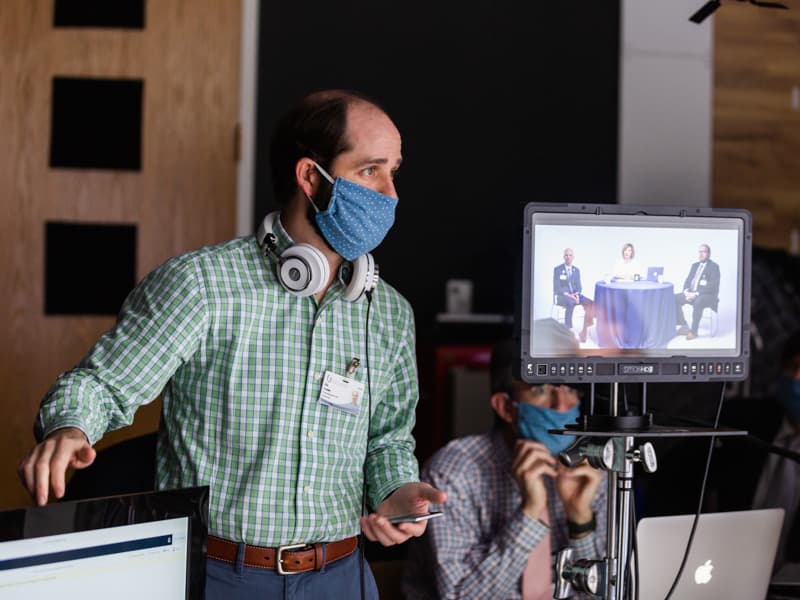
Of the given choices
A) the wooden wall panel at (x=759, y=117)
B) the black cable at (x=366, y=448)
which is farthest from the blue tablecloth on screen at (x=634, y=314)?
the wooden wall panel at (x=759, y=117)

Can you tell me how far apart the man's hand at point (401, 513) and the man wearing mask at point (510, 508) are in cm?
77

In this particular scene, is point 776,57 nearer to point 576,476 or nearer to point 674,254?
point 576,476

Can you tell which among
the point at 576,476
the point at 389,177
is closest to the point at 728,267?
the point at 389,177

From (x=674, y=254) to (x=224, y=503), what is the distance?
835mm

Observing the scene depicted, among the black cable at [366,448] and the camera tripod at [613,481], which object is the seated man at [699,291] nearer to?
the camera tripod at [613,481]

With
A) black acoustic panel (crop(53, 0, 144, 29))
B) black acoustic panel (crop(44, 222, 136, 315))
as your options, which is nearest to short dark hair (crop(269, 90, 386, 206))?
black acoustic panel (crop(44, 222, 136, 315))

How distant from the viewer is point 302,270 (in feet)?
5.33

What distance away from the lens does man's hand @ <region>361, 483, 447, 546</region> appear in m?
1.44

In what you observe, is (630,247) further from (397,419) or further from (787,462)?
(787,462)

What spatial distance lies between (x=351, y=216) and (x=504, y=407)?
108 cm

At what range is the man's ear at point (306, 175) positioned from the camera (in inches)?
68.2

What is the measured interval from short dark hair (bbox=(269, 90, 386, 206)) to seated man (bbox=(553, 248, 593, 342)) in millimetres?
515

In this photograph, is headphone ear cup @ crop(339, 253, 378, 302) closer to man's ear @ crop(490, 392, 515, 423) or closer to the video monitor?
the video monitor

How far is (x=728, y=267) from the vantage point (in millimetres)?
1438
